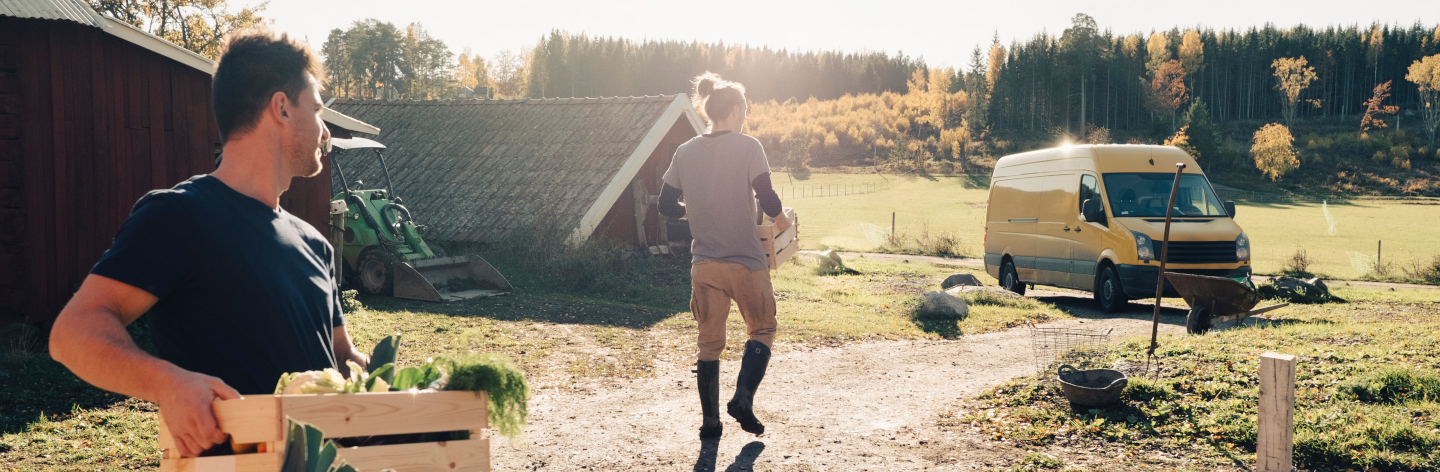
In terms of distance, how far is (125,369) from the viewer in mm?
1765

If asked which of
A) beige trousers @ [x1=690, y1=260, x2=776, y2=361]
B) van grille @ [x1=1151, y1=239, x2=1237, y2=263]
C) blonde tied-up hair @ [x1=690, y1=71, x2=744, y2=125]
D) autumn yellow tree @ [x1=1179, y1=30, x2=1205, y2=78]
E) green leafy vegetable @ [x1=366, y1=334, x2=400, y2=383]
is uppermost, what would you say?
autumn yellow tree @ [x1=1179, y1=30, x2=1205, y2=78]

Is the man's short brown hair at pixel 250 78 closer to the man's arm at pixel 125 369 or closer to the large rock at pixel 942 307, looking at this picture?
the man's arm at pixel 125 369

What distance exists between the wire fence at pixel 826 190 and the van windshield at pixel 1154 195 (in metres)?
51.7

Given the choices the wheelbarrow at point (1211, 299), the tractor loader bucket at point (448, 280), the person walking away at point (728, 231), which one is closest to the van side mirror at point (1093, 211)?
the wheelbarrow at point (1211, 299)

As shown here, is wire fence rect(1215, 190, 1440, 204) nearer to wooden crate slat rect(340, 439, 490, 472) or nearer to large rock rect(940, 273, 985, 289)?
large rock rect(940, 273, 985, 289)

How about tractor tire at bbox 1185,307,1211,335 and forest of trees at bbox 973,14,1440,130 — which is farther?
forest of trees at bbox 973,14,1440,130

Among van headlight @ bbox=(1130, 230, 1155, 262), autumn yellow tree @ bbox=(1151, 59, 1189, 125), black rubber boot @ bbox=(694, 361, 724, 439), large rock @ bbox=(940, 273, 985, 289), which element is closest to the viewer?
black rubber boot @ bbox=(694, 361, 724, 439)

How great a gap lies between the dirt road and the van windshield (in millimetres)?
5286

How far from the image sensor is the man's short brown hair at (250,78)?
2127 mm

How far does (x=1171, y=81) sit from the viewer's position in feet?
352

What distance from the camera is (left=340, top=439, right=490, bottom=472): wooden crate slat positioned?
1.97 m

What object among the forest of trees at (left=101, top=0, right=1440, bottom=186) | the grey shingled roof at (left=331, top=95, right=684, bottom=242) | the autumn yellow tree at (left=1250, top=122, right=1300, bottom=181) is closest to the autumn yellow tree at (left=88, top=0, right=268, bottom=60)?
the grey shingled roof at (left=331, top=95, right=684, bottom=242)

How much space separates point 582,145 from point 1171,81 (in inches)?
4206

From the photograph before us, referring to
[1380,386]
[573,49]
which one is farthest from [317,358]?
[573,49]
